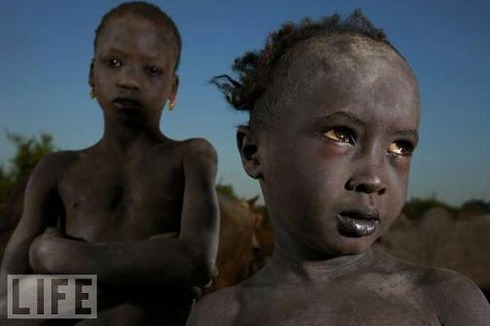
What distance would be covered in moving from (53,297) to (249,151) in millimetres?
617

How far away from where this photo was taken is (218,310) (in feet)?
3.81

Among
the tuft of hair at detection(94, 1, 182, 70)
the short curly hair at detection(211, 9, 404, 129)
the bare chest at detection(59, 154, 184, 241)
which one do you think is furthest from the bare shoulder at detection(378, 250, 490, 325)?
the tuft of hair at detection(94, 1, 182, 70)

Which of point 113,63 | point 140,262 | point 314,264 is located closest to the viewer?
point 314,264

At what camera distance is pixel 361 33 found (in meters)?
1.12

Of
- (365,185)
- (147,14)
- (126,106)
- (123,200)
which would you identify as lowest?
(123,200)

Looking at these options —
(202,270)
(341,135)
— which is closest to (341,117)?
(341,135)

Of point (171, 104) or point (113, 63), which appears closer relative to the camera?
point (113, 63)

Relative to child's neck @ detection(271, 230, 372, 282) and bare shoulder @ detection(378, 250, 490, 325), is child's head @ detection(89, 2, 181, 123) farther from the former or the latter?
bare shoulder @ detection(378, 250, 490, 325)

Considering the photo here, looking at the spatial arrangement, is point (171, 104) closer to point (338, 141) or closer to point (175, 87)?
point (175, 87)

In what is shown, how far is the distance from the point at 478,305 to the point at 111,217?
34.3 inches

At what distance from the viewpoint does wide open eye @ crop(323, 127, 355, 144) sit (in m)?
1.01

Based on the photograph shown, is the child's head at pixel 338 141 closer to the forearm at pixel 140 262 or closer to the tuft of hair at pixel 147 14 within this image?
the forearm at pixel 140 262

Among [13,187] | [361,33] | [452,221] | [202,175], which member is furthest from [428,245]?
[361,33]

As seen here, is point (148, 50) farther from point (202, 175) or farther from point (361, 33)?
point (361, 33)
